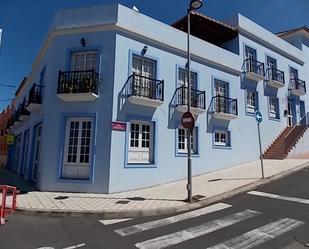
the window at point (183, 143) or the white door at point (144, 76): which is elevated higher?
the white door at point (144, 76)

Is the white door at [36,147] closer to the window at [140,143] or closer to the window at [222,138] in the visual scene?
the window at [140,143]

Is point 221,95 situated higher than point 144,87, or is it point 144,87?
point 221,95

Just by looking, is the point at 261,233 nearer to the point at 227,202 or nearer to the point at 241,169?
the point at 227,202

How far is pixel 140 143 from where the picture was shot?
43.0 feet

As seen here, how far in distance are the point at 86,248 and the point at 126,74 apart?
27.7 feet

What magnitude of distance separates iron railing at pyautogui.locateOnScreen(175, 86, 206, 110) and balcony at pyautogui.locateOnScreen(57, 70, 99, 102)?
4.16 m

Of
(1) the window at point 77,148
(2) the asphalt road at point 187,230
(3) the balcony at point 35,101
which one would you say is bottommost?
(2) the asphalt road at point 187,230

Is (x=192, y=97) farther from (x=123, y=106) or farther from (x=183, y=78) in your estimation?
(x=123, y=106)

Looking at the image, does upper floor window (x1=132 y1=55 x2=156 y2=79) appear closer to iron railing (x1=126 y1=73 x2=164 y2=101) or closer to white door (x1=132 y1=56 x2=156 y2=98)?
white door (x1=132 y1=56 x2=156 y2=98)

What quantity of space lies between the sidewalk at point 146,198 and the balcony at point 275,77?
289 inches

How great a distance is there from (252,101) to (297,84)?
5.70m

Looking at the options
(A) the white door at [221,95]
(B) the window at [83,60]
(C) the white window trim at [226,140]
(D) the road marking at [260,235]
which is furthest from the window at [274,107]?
(D) the road marking at [260,235]

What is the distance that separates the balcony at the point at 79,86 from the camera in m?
12.1

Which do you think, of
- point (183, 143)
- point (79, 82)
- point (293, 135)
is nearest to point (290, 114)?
point (293, 135)
